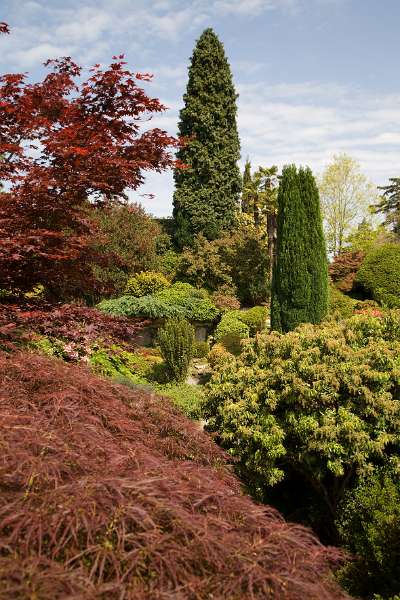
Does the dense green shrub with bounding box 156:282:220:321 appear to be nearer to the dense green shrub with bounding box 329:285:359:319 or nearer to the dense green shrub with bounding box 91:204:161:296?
the dense green shrub with bounding box 91:204:161:296

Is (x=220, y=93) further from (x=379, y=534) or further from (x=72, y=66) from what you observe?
(x=379, y=534)

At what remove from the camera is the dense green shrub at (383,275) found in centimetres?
1519

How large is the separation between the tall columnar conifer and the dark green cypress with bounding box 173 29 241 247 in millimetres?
8417

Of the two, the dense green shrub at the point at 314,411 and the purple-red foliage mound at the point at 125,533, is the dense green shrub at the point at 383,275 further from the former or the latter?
the purple-red foliage mound at the point at 125,533

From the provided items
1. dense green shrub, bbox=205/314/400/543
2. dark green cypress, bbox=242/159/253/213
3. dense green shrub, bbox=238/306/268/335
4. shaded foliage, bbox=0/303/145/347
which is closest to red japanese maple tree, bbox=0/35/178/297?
shaded foliage, bbox=0/303/145/347

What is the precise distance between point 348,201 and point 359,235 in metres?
1.74

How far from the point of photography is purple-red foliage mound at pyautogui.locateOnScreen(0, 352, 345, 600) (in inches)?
57.1

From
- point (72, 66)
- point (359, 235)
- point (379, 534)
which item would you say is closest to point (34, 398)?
point (379, 534)

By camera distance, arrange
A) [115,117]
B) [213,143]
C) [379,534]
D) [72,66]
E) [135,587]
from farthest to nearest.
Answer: [213,143]
[72,66]
[115,117]
[379,534]
[135,587]

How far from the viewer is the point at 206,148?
20953 millimetres

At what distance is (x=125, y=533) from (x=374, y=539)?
3.29 metres

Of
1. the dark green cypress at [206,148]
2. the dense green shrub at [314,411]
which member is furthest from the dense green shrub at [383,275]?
the dense green shrub at [314,411]

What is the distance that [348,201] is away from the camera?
Answer: 23719 millimetres

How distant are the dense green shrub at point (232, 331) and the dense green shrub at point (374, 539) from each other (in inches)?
279
